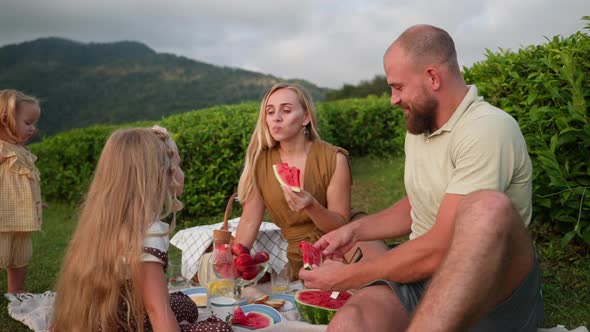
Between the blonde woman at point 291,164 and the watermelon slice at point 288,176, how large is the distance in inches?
12.5

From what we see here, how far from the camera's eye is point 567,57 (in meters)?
4.42

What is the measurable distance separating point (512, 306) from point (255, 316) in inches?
70.1

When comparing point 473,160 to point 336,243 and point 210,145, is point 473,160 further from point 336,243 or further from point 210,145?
point 210,145

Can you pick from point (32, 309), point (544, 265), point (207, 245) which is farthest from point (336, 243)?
point (32, 309)

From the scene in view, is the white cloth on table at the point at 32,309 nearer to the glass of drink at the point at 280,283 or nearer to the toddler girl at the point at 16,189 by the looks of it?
the toddler girl at the point at 16,189

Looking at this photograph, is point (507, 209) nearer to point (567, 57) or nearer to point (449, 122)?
point (449, 122)

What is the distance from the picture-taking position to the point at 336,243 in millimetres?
3709

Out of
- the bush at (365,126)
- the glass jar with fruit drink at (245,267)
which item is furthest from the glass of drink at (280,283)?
the bush at (365,126)

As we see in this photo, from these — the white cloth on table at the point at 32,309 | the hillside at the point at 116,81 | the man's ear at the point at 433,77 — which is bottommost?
the white cloth on table at the point at 32,309

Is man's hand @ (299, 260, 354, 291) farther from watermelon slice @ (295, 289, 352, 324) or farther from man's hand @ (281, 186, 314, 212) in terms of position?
man's hand @ (281, 186, 314, 212)

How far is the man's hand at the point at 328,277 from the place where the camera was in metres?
3.09

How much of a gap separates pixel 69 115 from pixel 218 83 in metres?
12.1

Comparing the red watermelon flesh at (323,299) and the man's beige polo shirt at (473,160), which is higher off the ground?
the man's beige polo shirt at (473,160)

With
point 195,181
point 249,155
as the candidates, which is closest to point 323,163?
point 249,155
